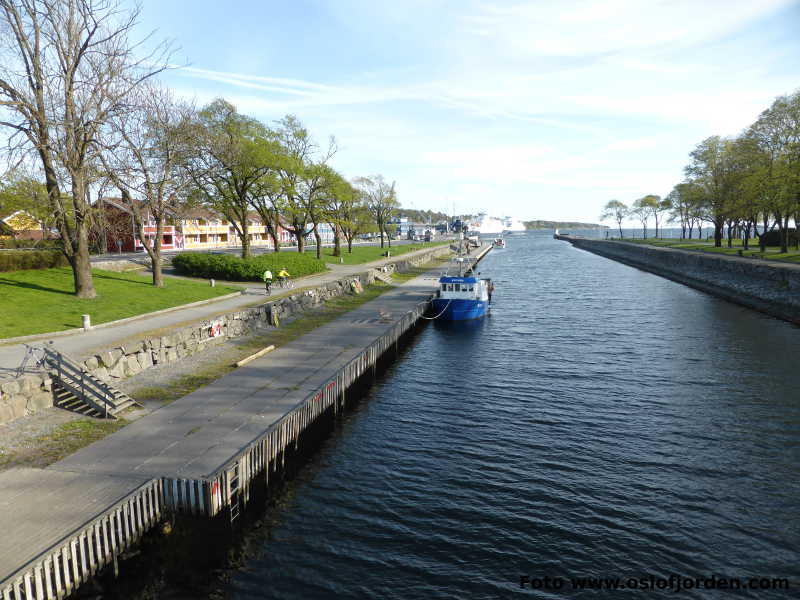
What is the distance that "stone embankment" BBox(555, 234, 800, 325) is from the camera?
47875 mm

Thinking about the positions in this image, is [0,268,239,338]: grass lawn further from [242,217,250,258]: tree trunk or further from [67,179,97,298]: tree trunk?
[242,217,250,258]: tree trunk

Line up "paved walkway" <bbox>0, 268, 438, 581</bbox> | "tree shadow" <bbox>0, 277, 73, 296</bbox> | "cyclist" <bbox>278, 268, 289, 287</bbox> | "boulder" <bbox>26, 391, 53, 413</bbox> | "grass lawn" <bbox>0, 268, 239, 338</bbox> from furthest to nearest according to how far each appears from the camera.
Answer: "cyclist" <bbox>278, 268, 289, 287</bbox> < "tree shadow" <bbox>0, 277, 73, 296</bbox> < "grass lawn" <bbox>0, 268, 239, 338</bbox> < "boulder" <bbox>26, 391, 53, 413</bbox> < "paved walkway" <bbox>0, 268, 438, 581</bbox>

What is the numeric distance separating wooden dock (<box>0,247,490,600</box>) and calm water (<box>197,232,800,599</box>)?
185 cm

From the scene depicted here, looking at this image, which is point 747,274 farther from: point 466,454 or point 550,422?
point 466,454

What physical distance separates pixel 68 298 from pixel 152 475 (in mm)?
23314

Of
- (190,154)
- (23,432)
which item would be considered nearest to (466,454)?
(23,432)

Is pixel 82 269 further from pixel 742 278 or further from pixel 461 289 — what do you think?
pixel 742 278

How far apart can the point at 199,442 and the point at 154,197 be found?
26.9 metres

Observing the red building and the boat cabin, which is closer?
the boat cabin

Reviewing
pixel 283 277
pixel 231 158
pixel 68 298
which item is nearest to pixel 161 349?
pixel 68 298

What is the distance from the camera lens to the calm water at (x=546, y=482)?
12.4m

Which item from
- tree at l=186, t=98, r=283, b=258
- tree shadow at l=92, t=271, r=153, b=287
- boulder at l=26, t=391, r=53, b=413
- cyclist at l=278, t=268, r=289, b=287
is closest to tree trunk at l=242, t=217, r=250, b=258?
tree at l=186, t=98, r=283, b=258

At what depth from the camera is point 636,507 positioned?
14930 mm

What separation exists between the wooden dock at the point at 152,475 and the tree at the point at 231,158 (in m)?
30.8
